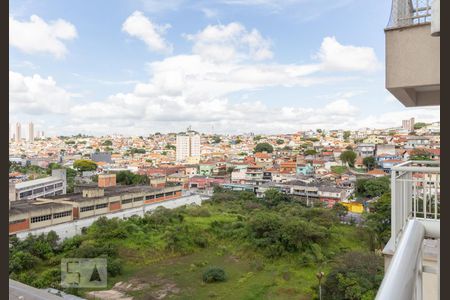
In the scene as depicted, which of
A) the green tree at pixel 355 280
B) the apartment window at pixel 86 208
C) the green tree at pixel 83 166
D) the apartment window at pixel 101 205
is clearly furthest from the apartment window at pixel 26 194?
the green tree at pixel 355 280

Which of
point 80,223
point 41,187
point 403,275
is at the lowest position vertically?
point 80,223

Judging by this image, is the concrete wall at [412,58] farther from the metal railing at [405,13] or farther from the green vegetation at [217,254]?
the green vegetation at [217,254]

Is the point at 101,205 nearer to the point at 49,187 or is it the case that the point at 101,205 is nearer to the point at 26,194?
the point at 26,194

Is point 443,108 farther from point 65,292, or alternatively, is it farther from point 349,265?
point 65,292

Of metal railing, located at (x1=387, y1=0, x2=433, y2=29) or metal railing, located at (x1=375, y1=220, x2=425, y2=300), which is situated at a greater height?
metal railing, located at (x1=387, y1=0, x2=433, y2=29)

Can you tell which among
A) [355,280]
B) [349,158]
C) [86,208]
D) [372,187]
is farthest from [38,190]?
[349,158]

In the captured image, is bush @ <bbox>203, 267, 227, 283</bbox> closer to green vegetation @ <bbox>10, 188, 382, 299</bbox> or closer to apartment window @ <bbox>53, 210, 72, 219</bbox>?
green vegetation @ <bbox>10, 188, 382, 299</bbox>

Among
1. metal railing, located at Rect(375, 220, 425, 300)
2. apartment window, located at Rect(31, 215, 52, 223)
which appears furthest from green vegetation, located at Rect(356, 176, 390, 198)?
metal railing, located at Rect(375, 220, 425, 300)

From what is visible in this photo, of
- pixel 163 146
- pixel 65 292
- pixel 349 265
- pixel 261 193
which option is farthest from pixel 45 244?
pixel 163 146
